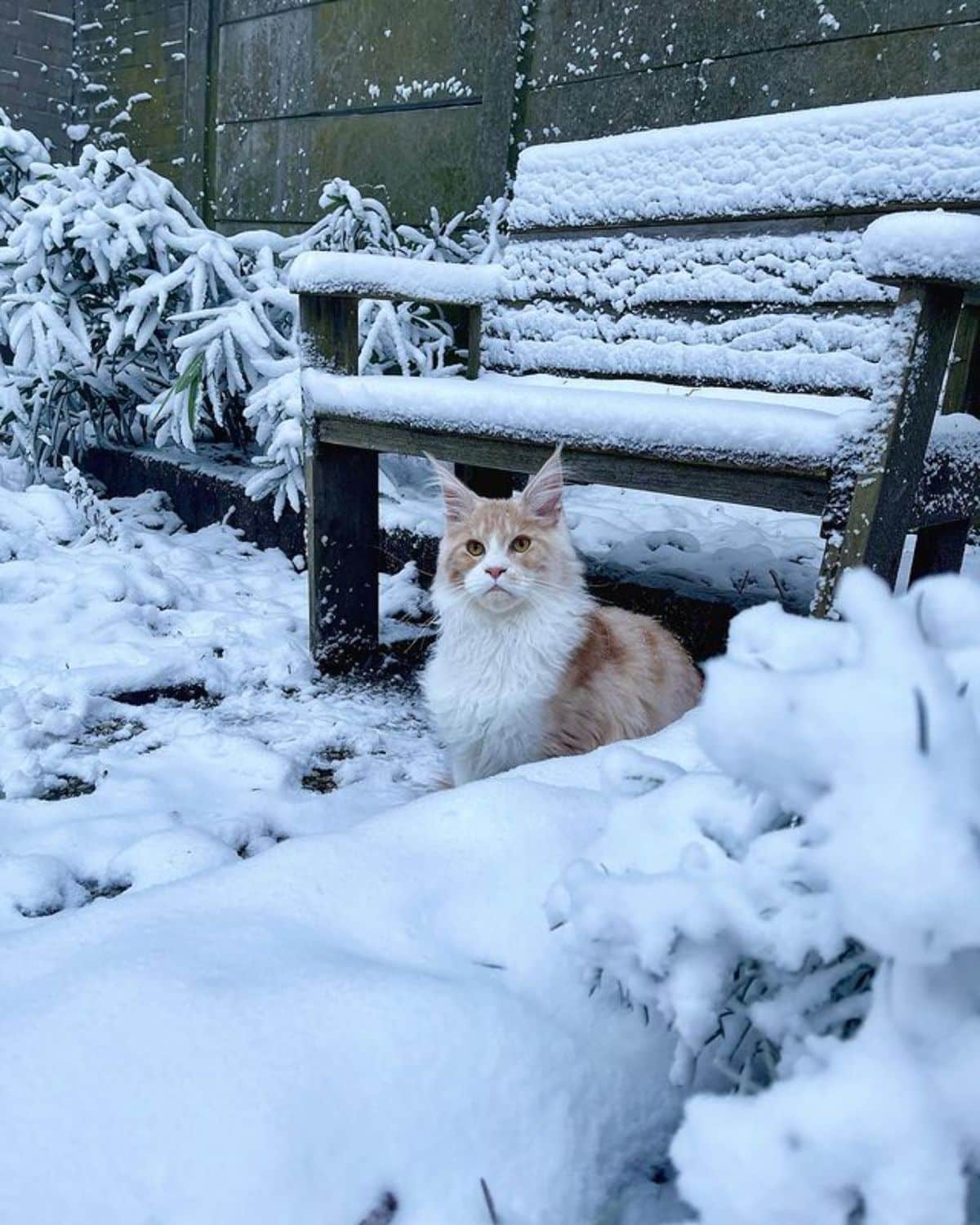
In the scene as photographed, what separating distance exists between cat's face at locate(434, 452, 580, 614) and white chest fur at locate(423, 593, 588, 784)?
1.6 inches

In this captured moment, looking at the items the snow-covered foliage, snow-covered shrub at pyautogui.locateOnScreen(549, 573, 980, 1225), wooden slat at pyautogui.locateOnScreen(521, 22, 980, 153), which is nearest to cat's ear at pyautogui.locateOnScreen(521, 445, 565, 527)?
snow-covered shrub at pyautogui.locateOnScreen(549, 573, 980, 1225)

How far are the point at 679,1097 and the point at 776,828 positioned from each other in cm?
30

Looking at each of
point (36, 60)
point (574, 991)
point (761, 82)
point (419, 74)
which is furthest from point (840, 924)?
point (36, 60)

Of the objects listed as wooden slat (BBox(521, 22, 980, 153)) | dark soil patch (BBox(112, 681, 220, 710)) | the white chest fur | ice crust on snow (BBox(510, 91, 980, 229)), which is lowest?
dark soil patch (BBox(112, 681, 220, 710))

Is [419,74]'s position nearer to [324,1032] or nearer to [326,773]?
[326,773]

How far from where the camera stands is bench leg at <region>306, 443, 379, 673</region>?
2.43 m

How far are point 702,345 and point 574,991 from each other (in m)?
1.92

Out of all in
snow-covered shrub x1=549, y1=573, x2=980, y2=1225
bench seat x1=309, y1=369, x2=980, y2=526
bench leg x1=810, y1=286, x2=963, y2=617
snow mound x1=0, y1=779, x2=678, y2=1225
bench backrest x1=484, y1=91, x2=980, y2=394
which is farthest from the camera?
bench backrest x1=484, y1=91, x2=980, y2=394

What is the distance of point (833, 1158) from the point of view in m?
0.49

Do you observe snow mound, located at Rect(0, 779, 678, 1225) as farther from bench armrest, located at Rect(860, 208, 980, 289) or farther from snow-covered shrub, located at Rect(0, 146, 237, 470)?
snow-covered shrub, located at Rect(0, 146, 237, 470)

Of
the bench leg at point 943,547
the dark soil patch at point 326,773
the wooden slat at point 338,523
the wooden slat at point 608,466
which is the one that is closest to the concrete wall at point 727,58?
the bench leg at point 943,547

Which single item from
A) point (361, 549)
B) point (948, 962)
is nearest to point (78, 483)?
point (361, 549)

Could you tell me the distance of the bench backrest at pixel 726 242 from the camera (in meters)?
2.12

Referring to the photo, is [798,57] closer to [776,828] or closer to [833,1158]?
[776,828]
